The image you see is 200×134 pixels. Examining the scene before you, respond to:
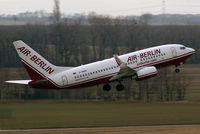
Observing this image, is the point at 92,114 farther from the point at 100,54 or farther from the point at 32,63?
the point at 100,54

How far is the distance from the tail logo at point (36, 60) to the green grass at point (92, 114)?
27.9ft

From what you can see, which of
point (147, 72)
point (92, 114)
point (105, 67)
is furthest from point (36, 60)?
point (92, 114)

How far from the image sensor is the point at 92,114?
114m

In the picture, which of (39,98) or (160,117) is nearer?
(160,117)

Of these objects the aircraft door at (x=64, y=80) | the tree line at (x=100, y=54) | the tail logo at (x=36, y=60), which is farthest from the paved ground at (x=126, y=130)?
the tree line at (x=100, y=54)

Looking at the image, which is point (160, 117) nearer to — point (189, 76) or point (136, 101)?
point (136, 101)

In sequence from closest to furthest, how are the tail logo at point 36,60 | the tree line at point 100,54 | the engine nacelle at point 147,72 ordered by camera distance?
1. the engine nacelle at point 147,72
2. the tail logo at point 36,60
3. the tree line at point 100,54

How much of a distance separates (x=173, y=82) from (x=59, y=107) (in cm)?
3312

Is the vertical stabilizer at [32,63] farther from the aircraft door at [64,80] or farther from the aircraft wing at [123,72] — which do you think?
the aircraft wing at [123,72]

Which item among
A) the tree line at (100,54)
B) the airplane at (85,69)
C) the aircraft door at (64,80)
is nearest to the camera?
the aircraft door at (64,80)

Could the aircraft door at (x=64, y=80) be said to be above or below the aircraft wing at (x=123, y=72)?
below

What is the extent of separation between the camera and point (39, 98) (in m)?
142

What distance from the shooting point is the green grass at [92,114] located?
9962 centimetres

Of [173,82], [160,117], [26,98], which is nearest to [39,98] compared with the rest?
[26,98]
